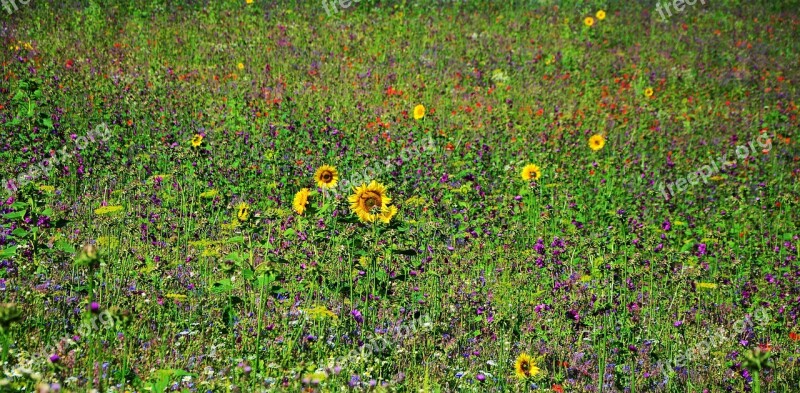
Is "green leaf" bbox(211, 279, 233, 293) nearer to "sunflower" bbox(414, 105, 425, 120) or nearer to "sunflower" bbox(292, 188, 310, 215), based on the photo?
"sunflower" bbox(292, 188, 310, 215)

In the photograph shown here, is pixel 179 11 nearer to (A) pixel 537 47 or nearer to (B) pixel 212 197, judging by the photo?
(A) pixel 537 47

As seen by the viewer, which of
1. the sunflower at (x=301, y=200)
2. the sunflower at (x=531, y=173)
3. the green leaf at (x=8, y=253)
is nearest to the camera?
the green leaf at (x=8, y=253)

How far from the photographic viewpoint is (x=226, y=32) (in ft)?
40.1

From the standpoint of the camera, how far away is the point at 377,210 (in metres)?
3.94

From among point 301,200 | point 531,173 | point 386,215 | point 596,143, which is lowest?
point 596,143
